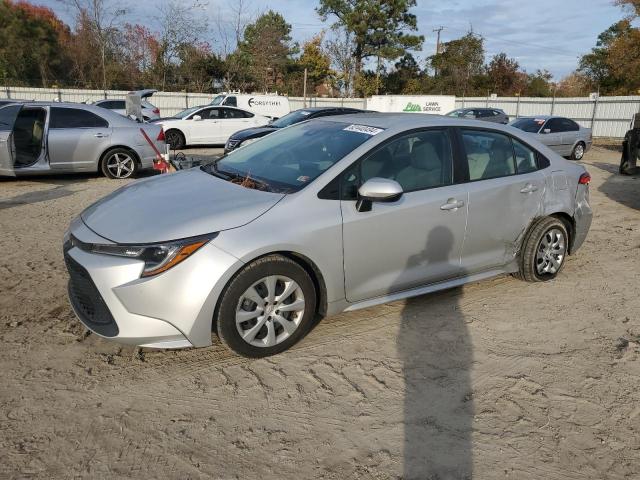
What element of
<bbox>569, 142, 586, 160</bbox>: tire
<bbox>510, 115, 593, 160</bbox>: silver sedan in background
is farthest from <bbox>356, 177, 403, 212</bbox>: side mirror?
<bbox>569, 142, 586, 160</bbox>: tire

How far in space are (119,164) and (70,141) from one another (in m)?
0.95

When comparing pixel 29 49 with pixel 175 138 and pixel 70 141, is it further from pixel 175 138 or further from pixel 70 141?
pixel 70 141

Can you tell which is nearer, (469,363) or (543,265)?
(469,363)

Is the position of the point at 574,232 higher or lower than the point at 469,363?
higher

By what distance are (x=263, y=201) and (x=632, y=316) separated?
3.23m

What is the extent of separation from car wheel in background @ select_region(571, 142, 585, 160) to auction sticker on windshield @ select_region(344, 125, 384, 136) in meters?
14.7

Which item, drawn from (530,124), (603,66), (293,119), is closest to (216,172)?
(293,119)

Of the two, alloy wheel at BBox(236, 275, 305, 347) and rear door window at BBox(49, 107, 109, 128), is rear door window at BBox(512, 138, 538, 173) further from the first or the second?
rear door window at BBox(49, 107, 109, 128)

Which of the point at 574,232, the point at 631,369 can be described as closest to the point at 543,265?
the point at 574,232

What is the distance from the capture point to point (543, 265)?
193 inches

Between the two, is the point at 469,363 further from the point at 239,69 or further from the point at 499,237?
the point at 239,69

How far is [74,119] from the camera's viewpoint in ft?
31.2

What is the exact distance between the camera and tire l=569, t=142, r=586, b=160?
16.6m

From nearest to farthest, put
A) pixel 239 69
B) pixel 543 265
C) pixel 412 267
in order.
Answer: pixel 412 267, pixel 543 265, pixel 239 69
